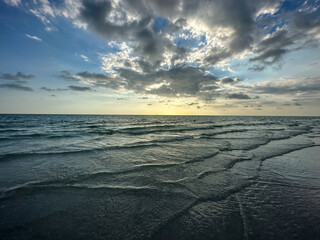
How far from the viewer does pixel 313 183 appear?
5691mm

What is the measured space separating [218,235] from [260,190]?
3101mm

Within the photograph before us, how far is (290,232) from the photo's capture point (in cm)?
311

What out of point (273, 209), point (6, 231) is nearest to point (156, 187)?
point (273, 209)

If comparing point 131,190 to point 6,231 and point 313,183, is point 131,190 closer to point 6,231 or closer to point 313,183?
point 6,231

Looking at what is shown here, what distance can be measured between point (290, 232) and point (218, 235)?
5.21ft

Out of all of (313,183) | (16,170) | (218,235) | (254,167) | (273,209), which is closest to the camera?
(218,235)

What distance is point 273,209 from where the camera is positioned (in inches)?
156

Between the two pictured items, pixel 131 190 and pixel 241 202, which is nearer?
pixel 241 202

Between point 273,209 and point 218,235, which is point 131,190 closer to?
point 218,235

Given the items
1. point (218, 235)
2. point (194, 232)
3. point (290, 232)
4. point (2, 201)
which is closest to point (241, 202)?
point (290, 232)

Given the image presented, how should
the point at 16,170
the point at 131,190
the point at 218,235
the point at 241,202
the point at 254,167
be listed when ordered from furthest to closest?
the point at 254,167, the point at 16,170, the point at 131,190, the point at 241,202, the point at 218,235

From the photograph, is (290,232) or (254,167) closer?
(290,232)

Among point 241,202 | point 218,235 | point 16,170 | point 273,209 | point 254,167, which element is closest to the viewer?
point 218,235

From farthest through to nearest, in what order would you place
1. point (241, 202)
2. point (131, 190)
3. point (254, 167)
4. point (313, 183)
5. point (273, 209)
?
1. point (254, 167)
2. point (313, 183)
3. point (131, 190)
4. point (241, 202)
5. point (273, 209)
